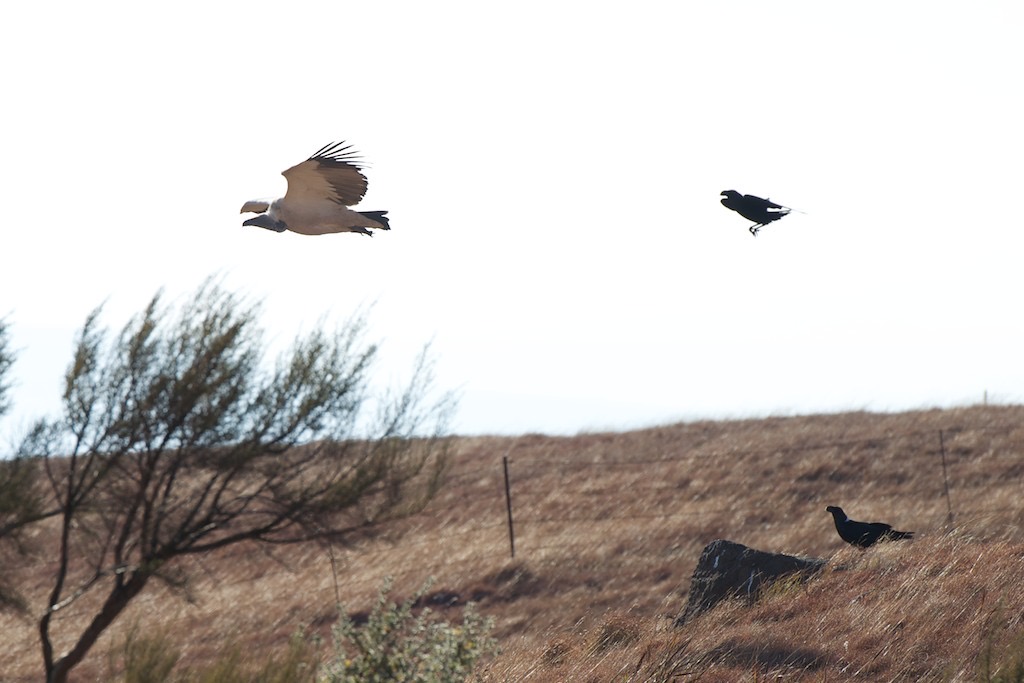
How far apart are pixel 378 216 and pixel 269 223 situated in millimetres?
782

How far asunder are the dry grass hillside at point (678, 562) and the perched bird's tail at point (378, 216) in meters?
3.04

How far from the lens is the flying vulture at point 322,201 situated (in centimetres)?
852

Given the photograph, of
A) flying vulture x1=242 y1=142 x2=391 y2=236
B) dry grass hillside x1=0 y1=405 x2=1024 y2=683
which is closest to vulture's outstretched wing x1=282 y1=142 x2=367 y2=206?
flying vulture x1=242 y1=142 x2=391 y2=236

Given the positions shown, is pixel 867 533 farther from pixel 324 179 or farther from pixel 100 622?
pixel 100 622

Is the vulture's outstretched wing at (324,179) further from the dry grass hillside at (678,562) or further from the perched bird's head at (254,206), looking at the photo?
the dry grass hillside at (678,562)

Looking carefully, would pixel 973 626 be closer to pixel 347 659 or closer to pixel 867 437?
pixel 347 659

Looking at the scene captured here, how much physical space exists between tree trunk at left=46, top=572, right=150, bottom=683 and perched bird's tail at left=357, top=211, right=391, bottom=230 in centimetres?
841

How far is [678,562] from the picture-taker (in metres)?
18.6

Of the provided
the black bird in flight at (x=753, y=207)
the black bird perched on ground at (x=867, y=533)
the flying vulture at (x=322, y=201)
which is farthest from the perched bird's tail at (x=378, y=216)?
the black bird perched on ground at (x=867, y=533)

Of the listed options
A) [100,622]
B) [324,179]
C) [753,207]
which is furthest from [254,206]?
[100,622]

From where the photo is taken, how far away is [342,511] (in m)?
16.5

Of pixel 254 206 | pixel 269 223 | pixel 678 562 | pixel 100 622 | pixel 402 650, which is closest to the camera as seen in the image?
pixel 402 650

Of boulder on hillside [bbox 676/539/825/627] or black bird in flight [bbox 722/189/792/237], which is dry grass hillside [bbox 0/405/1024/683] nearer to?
boulder on hillside [bbox 676/539/825/627]

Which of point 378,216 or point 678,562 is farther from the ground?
point 378,216
